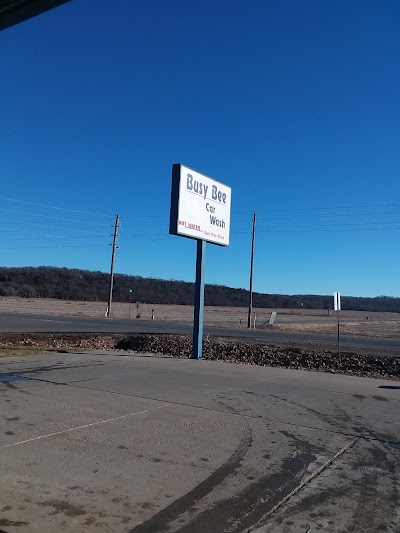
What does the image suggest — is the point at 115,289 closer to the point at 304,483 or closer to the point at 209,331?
the point at 209,331

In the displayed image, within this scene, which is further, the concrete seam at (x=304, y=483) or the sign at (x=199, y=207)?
the sign at (x=199, y=207)

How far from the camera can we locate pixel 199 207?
15398mm

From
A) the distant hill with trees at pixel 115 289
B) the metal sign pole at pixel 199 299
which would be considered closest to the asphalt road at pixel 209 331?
the metal sign pole at pixel 199 299

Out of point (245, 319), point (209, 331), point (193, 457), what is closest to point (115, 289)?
point (245, 319)

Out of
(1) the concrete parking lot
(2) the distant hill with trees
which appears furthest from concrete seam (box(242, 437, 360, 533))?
Result: (2) the distant hill with trees

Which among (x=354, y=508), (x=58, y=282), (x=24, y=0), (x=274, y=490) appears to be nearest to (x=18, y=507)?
(x=274, y=490)

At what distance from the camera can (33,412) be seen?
23.6ft

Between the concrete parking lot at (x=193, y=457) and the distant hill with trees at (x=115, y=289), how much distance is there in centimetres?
13208

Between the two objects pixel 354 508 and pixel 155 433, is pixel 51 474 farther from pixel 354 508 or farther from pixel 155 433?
pixel 354 508

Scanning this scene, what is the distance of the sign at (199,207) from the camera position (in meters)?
14.5

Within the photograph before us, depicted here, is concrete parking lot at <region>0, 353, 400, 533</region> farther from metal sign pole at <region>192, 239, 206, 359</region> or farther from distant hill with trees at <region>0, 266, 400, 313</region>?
distant hill with trees at <region>0, 266, 400, 313</region>

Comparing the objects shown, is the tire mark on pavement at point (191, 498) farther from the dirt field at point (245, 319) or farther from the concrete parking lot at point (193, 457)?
the dirt field at point (245, 319)

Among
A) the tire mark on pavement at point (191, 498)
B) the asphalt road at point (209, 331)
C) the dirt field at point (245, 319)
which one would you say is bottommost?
the tire mark on pavement at point (191, 498)

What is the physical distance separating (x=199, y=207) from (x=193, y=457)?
10.6m
